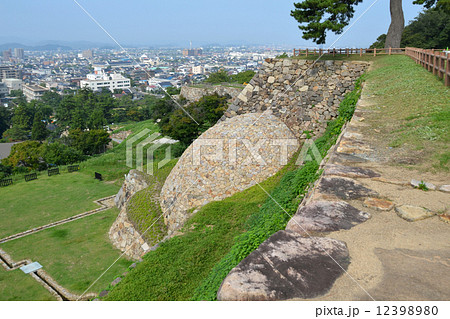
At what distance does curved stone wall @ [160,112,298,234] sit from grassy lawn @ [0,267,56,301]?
148 inches

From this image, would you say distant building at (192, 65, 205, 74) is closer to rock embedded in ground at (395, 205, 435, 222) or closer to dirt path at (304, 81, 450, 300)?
dirt path at (304, 81, 450, 300)

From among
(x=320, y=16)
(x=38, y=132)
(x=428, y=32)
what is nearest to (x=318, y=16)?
(x=320, y=16)

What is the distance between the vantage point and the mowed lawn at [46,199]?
14406mm

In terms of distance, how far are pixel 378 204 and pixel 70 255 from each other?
407 inches

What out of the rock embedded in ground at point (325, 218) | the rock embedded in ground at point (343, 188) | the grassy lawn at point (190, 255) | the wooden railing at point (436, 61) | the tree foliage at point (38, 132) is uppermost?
the wooden railing at point (436, 61)

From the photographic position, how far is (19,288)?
955 cm

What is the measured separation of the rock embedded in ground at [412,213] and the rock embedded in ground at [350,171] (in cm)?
82

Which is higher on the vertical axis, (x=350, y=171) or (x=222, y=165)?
(x=350, y=171)

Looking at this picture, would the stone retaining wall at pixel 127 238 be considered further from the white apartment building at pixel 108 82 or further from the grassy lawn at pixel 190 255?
the white apartment building at pixel 108 82

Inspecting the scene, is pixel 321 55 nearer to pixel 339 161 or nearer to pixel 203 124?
pixel 339 161

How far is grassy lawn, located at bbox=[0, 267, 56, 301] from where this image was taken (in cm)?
911

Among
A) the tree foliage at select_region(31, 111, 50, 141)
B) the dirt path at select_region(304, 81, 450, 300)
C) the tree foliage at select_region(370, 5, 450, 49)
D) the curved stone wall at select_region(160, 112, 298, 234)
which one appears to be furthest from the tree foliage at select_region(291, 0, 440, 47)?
the tree foliage at select_region(31, 111, 50, 141)

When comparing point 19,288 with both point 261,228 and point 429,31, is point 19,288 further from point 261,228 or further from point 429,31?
point 429,31

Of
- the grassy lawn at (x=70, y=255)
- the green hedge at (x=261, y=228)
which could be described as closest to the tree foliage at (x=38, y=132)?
the grassy lawn at (x=70, y=255)
